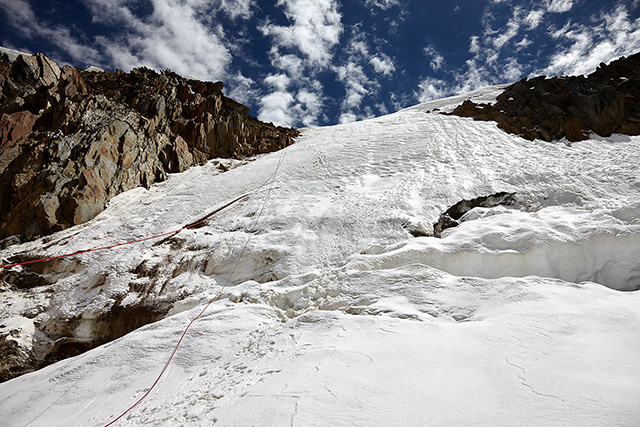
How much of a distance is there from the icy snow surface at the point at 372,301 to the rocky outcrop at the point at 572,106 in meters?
4.50

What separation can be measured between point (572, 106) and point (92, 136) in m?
28.7

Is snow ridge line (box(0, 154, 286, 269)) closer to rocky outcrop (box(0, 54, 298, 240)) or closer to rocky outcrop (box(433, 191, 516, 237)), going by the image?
rocky outcrop (box(0, 54, 298, 240))

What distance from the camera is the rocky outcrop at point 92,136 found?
13023mm

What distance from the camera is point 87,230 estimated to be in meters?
11.9

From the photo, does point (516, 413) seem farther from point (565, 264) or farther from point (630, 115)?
point (630, 115)

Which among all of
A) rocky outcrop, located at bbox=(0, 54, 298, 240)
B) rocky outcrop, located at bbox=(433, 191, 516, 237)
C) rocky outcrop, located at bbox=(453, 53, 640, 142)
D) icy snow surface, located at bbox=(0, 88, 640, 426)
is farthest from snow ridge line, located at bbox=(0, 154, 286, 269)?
rocky outcrop, located at bbox=(453, 53, 640, 142)

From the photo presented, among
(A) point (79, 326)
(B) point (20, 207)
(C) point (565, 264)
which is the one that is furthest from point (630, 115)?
(B) point (20, 207)

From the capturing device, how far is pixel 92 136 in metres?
15.3

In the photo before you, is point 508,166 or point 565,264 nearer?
point 565,264

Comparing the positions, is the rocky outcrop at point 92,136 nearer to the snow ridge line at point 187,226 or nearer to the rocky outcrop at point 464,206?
the snow ridge line at point 187,226

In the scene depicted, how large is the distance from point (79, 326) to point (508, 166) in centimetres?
1617

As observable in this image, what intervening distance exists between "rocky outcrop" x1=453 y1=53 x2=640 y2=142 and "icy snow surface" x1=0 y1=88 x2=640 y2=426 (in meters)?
4.50

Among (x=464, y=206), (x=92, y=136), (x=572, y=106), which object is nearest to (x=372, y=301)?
(x=464, y=206)

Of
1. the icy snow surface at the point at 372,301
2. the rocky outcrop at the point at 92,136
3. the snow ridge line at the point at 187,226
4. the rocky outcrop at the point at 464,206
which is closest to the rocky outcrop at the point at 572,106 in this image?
the icy snow surface at the point at 372,301
